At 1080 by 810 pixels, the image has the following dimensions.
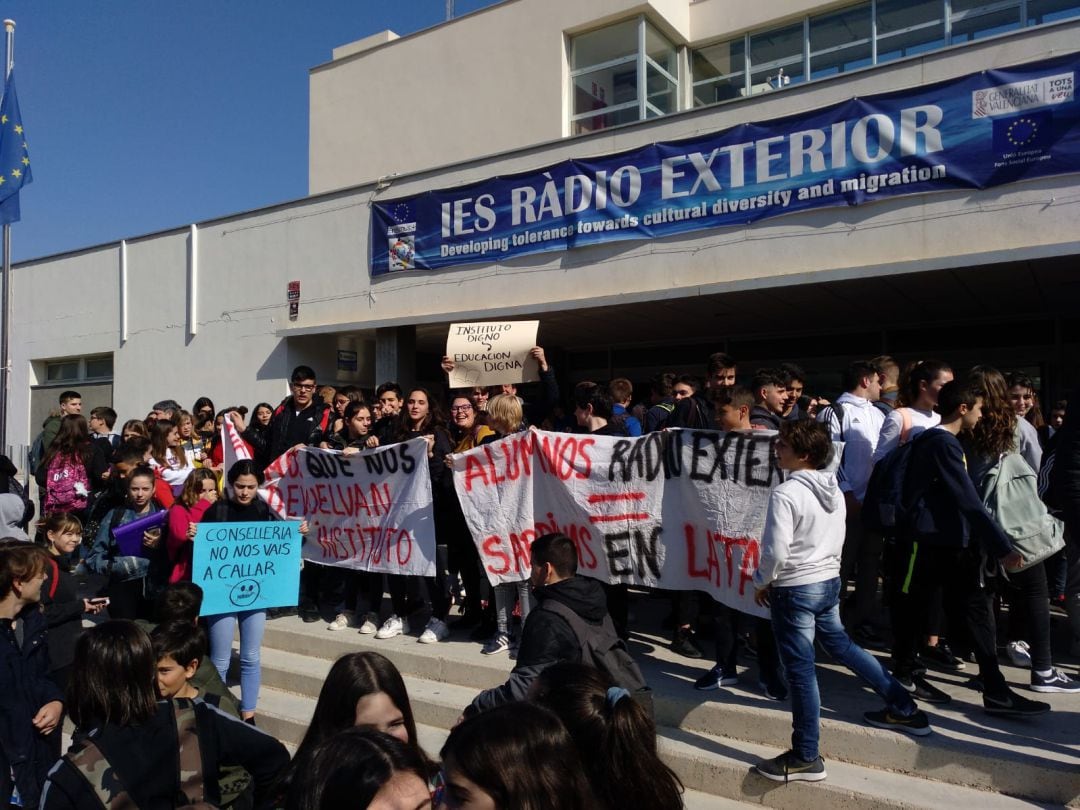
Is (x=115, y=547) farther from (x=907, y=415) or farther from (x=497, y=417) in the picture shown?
(x=907, y=415)

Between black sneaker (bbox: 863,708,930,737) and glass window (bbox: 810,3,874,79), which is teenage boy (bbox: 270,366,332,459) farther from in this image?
glass window (bbox: 810,3,874,79)

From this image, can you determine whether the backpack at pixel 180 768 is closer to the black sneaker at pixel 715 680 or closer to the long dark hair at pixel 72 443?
the black sneaker at pixel 715 680

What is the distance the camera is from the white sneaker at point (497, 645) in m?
6.21

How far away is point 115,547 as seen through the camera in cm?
639

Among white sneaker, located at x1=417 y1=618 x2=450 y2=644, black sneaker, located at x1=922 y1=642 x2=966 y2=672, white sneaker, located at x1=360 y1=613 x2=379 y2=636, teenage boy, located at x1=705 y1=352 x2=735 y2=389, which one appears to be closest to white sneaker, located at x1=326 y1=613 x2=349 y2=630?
white sneaker, located at x1=360 y1=613 x2=379 y2=636

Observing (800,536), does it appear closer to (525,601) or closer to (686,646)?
(686,646)

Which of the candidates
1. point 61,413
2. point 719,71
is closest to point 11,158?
point 61,413

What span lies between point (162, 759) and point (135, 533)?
401 cm

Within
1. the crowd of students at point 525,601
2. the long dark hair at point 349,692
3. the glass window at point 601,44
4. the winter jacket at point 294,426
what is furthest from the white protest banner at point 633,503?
the glass window at point 601,44

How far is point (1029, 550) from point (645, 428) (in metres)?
3.01

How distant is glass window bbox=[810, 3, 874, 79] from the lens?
568 inches

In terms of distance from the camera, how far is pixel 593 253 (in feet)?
35.6

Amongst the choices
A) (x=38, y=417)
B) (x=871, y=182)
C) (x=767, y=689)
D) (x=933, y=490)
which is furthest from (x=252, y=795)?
(x=38, y=417)

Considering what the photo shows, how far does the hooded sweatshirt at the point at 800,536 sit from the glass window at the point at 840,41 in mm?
12085
